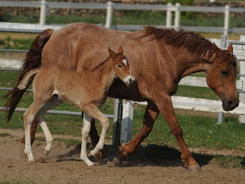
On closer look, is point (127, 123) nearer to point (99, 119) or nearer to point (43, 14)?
point (99, 119)

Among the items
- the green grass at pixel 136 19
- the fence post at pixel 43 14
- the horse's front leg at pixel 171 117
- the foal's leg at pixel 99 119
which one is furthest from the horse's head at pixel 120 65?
the green grass at pixel 136 19

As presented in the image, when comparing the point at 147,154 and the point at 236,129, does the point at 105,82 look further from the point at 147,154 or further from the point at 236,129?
the point at 236,129

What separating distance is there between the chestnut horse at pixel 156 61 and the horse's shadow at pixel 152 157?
11.6 inches

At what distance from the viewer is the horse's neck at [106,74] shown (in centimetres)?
529

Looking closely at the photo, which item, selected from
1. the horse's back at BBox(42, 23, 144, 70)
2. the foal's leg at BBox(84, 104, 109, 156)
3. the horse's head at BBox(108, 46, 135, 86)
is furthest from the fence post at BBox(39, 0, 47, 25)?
→ the foal's leg at BBox(84, 104, 109, 156)

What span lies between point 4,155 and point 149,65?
2633 millimetres

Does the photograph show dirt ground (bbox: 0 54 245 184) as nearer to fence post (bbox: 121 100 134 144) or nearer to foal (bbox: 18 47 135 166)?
foal (bbox: 18 47 135 166)

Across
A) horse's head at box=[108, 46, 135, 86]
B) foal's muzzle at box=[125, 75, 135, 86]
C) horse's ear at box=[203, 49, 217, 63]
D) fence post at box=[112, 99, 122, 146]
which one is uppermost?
horse's ear at box=[203, 49, 217, 63]

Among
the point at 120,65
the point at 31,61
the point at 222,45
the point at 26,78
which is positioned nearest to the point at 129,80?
the point at 120,65

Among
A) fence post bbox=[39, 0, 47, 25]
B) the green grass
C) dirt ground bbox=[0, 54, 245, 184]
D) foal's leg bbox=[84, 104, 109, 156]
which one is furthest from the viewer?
the green grass

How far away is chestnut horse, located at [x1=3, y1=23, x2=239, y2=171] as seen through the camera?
17.5 ft

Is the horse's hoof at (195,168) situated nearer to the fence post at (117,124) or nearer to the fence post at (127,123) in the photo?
the fence post at (127,123)

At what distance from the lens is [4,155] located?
6066mm

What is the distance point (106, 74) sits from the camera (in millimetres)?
5316
